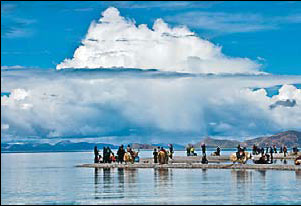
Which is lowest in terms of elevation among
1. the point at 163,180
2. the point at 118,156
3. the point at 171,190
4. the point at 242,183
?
the point at 171,190

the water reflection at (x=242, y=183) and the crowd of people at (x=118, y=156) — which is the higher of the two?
the crowd of people at (x=118, y=156)

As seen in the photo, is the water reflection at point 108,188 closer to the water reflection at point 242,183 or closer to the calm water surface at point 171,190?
the calm water surface at point 171,190

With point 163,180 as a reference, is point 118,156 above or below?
above

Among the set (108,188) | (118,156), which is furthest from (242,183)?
(118,156)

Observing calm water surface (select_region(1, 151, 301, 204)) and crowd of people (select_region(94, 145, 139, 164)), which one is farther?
crowd of people (select_region(94, 145, 139, 164))

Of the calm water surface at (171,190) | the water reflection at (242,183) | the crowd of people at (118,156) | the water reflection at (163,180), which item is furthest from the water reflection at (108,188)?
the crowd of people at (118,156)

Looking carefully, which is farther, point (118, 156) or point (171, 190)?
point (118, 156)

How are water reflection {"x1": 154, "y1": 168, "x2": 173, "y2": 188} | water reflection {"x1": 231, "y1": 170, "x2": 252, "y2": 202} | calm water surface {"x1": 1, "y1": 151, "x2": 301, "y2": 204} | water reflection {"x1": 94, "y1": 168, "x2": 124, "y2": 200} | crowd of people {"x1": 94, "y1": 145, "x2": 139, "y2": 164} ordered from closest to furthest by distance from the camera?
calm water surface {"x1": 1, "y1": 151, "x2": 301, "y2": 204} → water reflection {"x1": 231, "y1": 170, "x2": 252, "y2": 202} → water reflection {"x1": 94, "y1": 168, "x2": 124, "y2": 200} → water reflection {"x1": 154, "y1": 168, "x2": 173, "y2": 188} → crowd of people {"x1": 94, "y1": 145, "x2": 139, "y2": 164}

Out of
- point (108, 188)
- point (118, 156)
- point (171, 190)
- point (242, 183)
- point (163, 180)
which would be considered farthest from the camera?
point (118, 156)

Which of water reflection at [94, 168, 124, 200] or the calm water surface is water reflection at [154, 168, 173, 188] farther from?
water reflection at [94, 168, 124, 200]

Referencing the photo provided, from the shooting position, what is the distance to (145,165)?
7612 cm

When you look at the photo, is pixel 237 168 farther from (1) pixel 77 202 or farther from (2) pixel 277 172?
(1) pixel 77 202

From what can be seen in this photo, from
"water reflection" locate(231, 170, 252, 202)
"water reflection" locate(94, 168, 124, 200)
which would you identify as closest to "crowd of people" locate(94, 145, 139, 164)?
"water reflection" locate(231, 170, 252, 202)

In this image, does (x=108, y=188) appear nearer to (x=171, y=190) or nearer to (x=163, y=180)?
(x=171, y=190)
